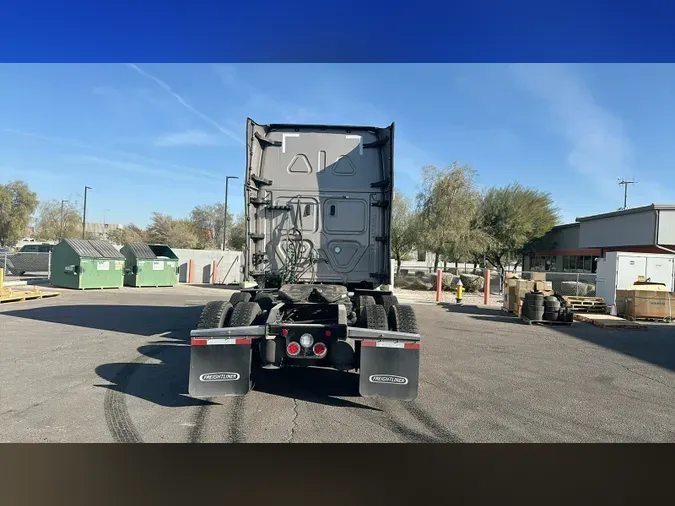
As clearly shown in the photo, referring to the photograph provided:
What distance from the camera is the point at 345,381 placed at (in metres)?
6.91

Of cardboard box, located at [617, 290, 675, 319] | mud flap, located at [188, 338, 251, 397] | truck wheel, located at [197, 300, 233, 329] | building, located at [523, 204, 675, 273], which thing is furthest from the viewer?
building, located at [523, 204, 675, 273]

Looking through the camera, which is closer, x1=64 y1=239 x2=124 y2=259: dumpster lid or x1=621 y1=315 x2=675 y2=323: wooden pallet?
x1=621 y1=315 x2=675 y2=323: wooden pallet

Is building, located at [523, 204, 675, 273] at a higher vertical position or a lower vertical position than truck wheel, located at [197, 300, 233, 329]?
higher

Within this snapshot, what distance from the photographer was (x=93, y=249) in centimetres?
2184

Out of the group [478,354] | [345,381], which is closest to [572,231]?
[478,354]

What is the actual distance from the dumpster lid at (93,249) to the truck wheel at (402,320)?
18.7 m

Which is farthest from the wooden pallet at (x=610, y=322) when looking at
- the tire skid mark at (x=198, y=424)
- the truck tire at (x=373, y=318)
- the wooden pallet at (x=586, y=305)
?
the tire skid mark at (x=198, y=424)

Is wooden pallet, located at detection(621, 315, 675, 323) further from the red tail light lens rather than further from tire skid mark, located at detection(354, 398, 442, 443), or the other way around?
the red tail light lens

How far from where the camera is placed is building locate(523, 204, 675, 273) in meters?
25.2

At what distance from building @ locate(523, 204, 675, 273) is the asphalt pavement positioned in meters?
17.6

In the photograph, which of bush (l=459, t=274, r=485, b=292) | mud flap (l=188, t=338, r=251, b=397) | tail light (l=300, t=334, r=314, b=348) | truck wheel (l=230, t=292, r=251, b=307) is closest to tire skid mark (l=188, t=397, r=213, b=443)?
mud flap (l=188, t=338, r=251, b=397)

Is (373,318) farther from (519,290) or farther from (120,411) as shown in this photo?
(519,290)

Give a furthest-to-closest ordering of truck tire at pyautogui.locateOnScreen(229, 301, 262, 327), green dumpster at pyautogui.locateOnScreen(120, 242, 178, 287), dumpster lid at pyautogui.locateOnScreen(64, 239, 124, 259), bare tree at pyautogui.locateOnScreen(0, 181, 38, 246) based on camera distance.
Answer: bare tree at pyautogui.locateOnScreen(0, 181, 38, 246), green dumpster at pyautogui.locateOnScreen(120, 242, 178, 287), dumpster lid at pyautogui.locateOnScreen(64, 239, 124, 259), truck tire at pyautogui.locateOnScreen(229, 301, 262, 327)

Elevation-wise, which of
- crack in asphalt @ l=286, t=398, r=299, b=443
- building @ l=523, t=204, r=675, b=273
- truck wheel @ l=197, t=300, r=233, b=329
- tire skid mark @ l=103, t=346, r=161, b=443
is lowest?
tire skid mark @ l=103, t=346, r=161, b=443
